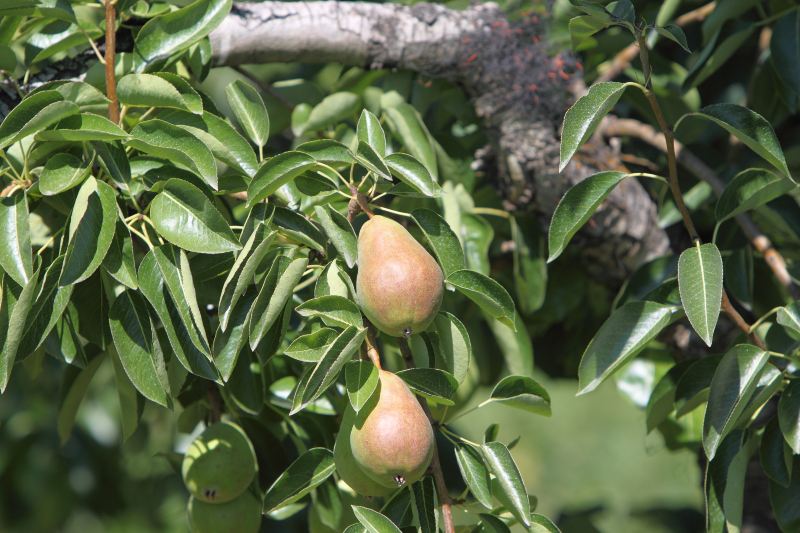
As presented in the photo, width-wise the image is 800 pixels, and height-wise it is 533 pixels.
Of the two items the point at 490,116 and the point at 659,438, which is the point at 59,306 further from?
the point at 659,438

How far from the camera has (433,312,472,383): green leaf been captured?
0.74m

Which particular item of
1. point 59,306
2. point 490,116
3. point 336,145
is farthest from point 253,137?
point 490,116

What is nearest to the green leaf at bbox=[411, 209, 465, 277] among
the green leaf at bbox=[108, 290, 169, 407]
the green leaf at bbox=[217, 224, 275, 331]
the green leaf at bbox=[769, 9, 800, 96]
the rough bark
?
the green leaf at bbox=[217, 224, 275, 331]

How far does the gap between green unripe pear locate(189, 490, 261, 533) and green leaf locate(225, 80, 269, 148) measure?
0.34 meters

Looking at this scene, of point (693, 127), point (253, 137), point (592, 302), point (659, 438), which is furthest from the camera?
point (592, 302)

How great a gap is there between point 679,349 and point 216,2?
69cm

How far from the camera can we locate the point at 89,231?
0.70 metres

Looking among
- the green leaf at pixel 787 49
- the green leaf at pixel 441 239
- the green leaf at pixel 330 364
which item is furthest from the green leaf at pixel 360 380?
the green leaf at pixel 787 49

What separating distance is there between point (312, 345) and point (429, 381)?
0.30 feet

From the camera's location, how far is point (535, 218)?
1.18 m

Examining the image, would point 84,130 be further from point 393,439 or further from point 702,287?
point 702,287

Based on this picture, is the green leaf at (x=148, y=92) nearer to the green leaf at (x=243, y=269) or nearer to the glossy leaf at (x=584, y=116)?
the green leaf at (x=243, y=269)

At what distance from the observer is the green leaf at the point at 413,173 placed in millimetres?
737

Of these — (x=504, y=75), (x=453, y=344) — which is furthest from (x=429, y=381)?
(x=504, y=75)
